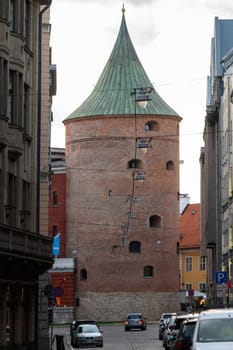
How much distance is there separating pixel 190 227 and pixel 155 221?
36625 mm

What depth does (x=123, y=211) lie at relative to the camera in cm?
9338

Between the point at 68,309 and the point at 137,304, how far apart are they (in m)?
6.20

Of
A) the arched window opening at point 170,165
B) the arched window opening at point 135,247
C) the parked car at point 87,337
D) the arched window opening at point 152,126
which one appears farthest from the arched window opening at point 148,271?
the parked car at point 87,337

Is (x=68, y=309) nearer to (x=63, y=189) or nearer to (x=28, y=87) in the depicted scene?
(x=63, y=189)

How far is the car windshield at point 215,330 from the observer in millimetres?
19328

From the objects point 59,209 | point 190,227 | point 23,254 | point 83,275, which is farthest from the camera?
point 190,227

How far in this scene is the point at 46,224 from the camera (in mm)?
42688

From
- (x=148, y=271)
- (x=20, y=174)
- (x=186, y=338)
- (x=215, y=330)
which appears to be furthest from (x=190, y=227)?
(x=215, y=330)

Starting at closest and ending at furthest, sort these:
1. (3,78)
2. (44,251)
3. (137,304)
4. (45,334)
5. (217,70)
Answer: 1. (3,78)
2. (44,251)
3. (45,334)
4. (217,70)
5. (137,304)

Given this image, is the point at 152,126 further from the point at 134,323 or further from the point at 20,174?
the point at 20,174

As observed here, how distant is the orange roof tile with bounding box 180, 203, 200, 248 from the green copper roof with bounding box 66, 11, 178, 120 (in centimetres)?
3127

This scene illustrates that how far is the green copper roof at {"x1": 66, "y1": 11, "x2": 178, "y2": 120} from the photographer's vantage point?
314ft

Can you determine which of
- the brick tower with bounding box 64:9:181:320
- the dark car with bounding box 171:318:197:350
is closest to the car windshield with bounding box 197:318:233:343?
the dark car with bounding box 171:318:197:350

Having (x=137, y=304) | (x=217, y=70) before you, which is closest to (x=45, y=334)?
(x=217, y=70)
